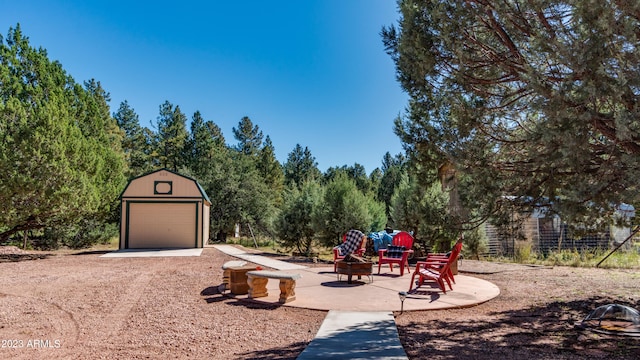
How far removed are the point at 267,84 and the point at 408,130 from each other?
14092mm

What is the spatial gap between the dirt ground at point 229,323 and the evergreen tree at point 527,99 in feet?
4.77

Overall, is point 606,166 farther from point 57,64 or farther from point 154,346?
point 57,64

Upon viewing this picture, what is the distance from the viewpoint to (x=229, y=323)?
4.95 meters

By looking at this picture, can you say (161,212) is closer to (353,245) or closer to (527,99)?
(353,245)

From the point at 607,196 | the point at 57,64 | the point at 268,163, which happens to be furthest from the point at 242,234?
the point at 607,196

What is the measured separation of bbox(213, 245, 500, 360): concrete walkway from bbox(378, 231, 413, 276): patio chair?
0.30 meters

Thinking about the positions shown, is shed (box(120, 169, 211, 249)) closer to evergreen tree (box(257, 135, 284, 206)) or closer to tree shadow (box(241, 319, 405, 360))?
tree shadow (box(241, 319, 405, 360))

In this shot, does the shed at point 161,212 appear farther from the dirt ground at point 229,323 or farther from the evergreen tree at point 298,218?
the dirt ground at point 229,323

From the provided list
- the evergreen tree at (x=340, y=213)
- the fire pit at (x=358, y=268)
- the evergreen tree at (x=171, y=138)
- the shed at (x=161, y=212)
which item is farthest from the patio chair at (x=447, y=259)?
the evergreen tree at (x=171, y=138)

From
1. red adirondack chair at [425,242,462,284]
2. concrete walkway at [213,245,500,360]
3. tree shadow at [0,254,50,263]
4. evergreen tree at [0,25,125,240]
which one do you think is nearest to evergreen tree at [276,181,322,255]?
concrete walkway at [213,245,500,360]

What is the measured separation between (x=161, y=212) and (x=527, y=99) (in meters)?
15.2

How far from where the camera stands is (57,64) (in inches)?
614

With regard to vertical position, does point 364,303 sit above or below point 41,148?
below

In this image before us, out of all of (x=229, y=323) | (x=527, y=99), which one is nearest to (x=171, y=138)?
(x=229, y=323)
